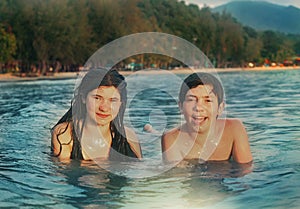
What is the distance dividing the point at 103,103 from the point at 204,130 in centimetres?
107

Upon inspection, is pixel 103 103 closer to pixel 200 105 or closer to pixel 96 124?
pixel 96 124

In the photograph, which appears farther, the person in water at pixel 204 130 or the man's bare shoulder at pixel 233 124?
the man's bare shoulder at pixel 233 124

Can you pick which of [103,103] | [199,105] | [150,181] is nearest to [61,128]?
[103,103]

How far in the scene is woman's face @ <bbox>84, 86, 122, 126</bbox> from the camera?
17.3 feet

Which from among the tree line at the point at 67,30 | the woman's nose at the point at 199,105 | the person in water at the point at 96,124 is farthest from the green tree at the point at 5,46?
the woman's nose at the point at 199,105

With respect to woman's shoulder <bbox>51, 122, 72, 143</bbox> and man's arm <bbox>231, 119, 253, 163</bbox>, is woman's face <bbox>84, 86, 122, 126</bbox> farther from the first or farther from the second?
man's arm <bbox>231, 119, 253, 163</bbox>

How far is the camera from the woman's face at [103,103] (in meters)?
5.26

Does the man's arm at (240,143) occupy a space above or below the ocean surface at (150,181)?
above

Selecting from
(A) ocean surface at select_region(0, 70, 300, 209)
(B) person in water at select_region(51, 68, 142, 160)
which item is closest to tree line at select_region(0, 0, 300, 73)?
(A) ocean surface at select_region(0, 70, 300, 209)

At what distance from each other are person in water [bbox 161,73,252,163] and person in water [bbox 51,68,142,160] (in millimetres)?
511

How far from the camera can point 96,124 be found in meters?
5.54

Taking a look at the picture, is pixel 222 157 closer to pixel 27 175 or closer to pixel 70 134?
pixel 70 134

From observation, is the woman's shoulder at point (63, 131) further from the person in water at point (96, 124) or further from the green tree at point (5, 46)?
the green tree at point (5, 46)

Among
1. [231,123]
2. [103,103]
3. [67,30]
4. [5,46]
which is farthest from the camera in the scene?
[67,30]
